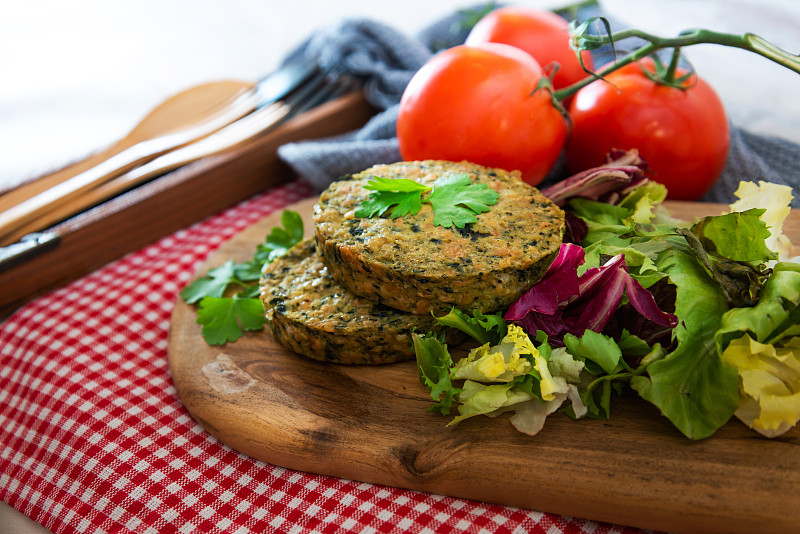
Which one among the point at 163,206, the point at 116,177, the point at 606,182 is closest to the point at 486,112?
the point at 606,182

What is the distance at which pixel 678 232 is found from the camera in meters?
1.46

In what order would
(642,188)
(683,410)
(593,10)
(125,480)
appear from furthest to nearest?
(593,10), (642,188), (125,480), (683,410)

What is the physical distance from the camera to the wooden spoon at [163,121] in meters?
2.23

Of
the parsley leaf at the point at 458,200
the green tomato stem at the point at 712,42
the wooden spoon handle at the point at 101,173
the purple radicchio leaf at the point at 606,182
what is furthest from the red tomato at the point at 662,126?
the wooden spoon handle at the point at 101,173

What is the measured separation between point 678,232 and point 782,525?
0.61 metres

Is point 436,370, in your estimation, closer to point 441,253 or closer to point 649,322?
point 441,253

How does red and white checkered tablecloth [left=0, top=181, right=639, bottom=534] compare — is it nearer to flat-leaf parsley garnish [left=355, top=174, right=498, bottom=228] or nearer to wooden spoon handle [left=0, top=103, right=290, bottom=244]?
wooden spoon handle [left=0, top=103, right=290, bottom=244]

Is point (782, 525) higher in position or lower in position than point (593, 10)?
lower

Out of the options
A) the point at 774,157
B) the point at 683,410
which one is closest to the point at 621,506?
the point at 683,410

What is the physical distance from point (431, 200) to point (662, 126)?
864 millimetres

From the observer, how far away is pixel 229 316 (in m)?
1.69

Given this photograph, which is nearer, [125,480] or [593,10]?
[125,480]

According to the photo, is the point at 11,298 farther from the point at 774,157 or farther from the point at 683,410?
the point at 774,157

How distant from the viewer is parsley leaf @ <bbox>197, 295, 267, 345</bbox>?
1.67 meters
